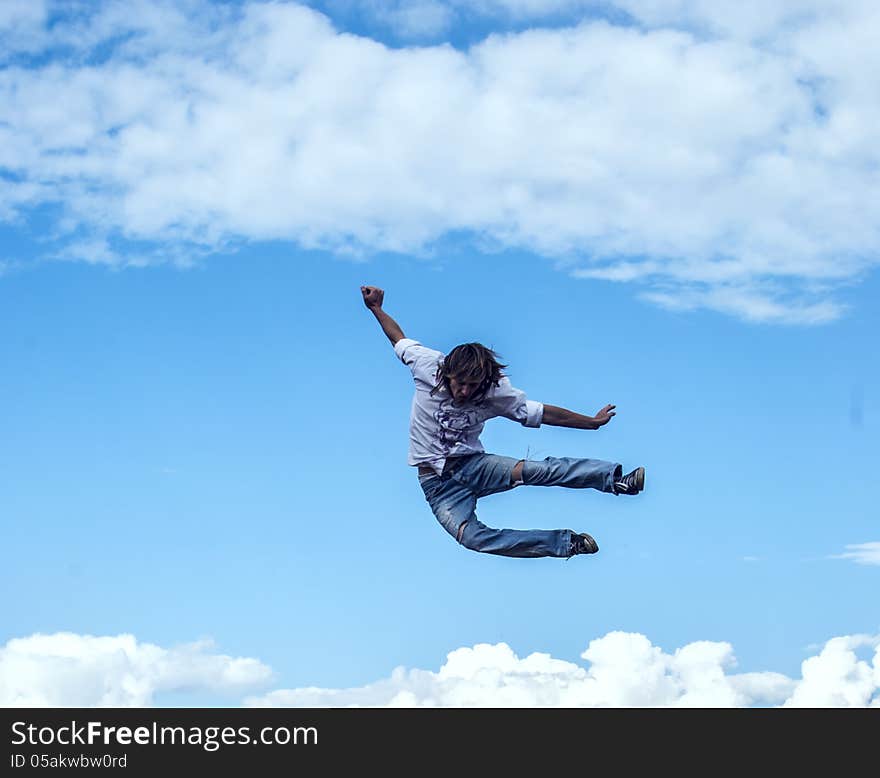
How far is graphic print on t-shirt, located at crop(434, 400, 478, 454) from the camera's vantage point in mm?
11547

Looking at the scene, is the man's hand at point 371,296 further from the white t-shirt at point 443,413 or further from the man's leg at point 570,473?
the man's leg at point 570,473

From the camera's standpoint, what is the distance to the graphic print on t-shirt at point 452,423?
37.9ft

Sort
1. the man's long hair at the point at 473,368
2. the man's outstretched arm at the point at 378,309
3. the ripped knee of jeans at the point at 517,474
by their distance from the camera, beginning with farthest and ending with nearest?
the man's outstretched arm at the point at 378,309
the ripped knee of jeans at the point at 517,474
the man's long hair at the point at 473,368

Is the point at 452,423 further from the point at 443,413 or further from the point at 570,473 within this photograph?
the point at 570,473

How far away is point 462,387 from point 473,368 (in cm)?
24

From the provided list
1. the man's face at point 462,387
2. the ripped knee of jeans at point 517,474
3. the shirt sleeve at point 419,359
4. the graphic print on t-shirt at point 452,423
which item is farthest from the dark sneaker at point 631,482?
the shirt sleeve at point 419,359

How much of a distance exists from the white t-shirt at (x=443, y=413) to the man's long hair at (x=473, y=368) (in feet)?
0.32

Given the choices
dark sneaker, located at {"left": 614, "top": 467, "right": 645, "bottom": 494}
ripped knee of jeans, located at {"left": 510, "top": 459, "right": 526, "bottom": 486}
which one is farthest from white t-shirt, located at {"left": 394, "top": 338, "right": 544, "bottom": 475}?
A: dark sneaker, located at {"left": 614, "top": 467, "right": 645, "bottom": 494}

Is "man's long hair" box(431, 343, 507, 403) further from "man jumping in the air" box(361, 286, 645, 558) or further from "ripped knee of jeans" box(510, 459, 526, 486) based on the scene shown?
"ripped knee of jeans" box(510, 459, 526, 486)

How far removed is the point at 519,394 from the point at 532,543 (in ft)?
5.41

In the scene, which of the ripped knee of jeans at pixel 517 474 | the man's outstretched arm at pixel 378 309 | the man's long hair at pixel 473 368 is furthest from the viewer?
the man's outstretched arm at pixel 378 309
